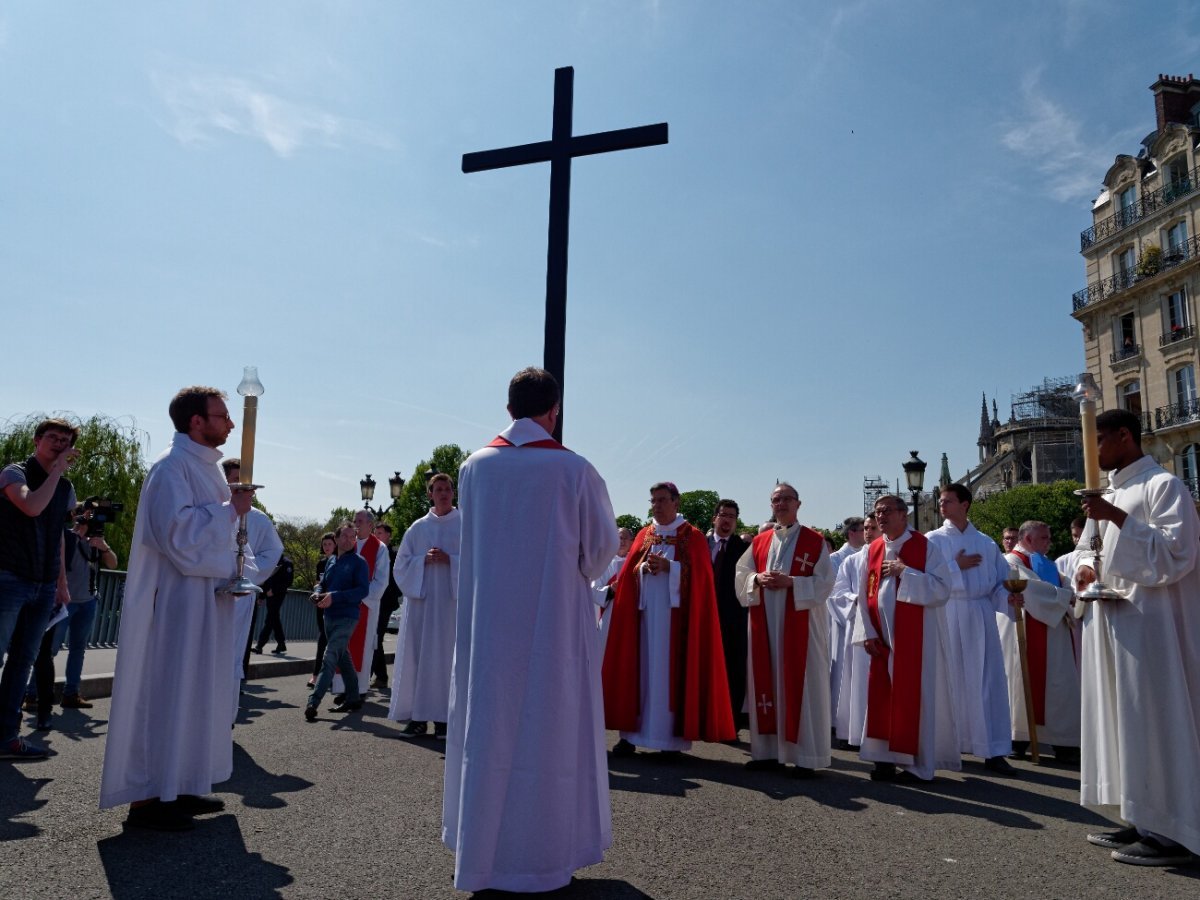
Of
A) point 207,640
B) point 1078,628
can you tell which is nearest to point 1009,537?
point 1078,628

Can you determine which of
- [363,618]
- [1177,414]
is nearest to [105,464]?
[363,618]

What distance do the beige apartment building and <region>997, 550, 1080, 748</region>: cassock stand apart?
33.2 meters

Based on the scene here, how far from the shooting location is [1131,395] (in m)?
40.8

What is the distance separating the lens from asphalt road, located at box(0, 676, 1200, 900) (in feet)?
12.1

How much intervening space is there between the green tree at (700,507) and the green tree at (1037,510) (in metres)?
29.7

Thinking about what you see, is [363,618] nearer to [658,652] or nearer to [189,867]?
[658,652]

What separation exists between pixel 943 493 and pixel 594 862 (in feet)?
19.2

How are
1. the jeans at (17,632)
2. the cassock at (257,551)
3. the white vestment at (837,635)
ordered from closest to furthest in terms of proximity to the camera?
the jeans at (17,632)
the cassock at (257,551)
the white vestment at (837,635)

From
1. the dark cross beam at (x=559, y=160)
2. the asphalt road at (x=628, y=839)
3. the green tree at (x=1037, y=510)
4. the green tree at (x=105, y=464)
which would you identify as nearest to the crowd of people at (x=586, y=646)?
the asphalt road at (x=628, y=839)

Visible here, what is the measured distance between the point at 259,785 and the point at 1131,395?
44.0 metres

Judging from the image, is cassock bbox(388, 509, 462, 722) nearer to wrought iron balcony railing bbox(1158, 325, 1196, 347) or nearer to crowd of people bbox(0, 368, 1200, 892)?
crowd of people bbox(0, 368, 1200, 892)

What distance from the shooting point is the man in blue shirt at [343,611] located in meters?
8.81

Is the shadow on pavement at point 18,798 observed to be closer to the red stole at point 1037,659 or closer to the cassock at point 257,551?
the cassock at point 257,551

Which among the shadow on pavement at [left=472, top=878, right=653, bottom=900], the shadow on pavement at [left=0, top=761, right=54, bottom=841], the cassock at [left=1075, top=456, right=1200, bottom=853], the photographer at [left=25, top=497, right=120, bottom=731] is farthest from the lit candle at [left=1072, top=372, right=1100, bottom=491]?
the photographer at [left=25, top=497, right=120, bottom=731]
